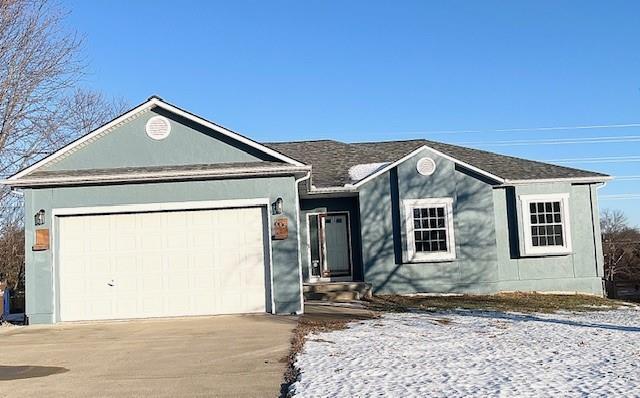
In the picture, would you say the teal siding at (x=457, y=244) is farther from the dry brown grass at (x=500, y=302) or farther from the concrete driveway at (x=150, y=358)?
the concrete driveway at (x=150, y=358)

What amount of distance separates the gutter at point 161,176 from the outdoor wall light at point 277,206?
0.63 m

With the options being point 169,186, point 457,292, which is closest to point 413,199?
point 457,292

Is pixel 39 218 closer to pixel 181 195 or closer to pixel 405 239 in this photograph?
pixel 181 195

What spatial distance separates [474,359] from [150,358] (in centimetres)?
465

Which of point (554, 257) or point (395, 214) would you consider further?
point (554, 257)

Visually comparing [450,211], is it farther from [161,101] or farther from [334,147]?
[161,101]

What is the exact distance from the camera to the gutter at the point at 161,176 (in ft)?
45.2

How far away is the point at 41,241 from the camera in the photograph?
1379 centimetres

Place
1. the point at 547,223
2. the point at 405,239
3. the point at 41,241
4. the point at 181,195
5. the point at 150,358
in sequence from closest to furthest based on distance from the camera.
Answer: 1. the point at 150,358
2. the point at 41,241
3. the point at 181,195
4. the point at 405,239
5. the point at 547,223

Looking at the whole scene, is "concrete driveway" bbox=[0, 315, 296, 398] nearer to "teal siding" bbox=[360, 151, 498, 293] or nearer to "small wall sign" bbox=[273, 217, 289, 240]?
"small wall sign" bbox=[273, 217, 289, 240]

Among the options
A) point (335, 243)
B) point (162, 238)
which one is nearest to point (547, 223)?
point (335, 243)

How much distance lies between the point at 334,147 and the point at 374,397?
688 inches

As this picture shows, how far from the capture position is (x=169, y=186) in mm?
14039

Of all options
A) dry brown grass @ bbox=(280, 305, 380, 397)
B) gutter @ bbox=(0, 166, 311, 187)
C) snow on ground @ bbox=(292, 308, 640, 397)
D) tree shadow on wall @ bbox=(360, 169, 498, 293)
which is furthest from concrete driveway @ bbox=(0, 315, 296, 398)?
tree shadow on wall @ bbox=(360, 169, 498, 293)
